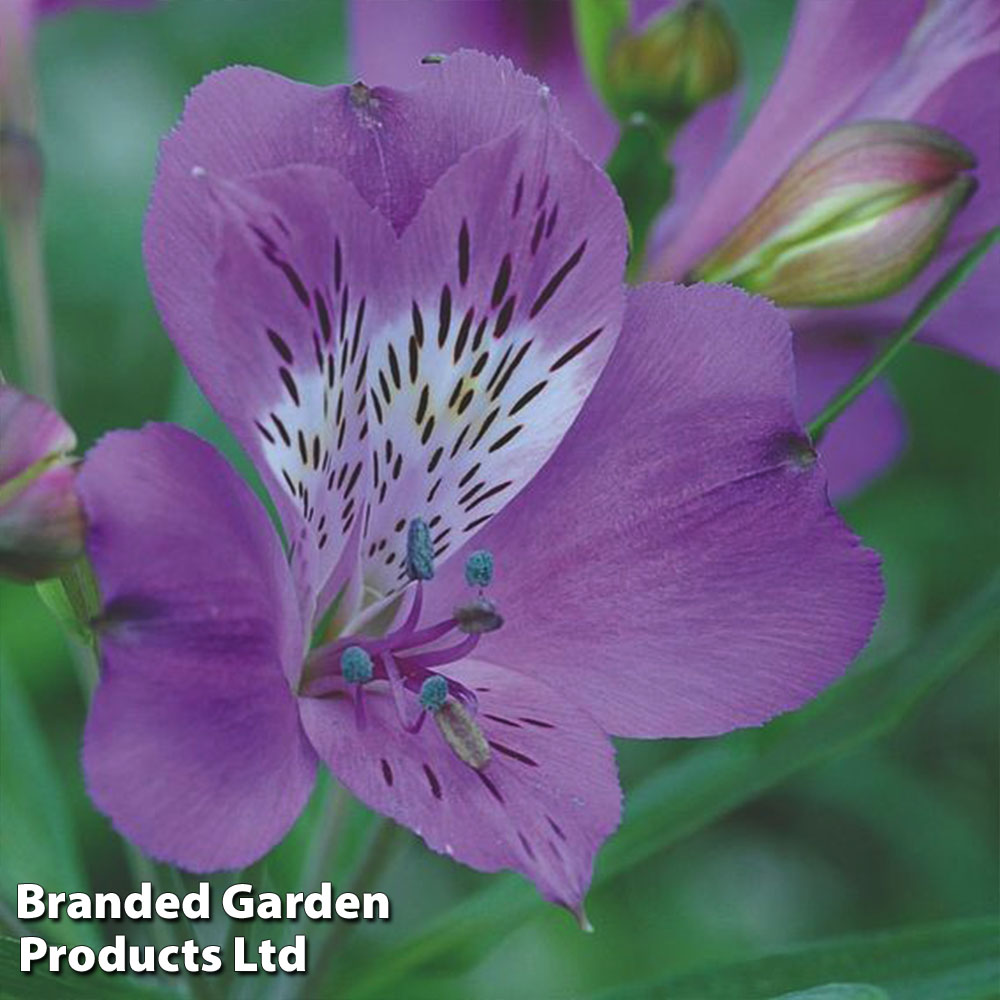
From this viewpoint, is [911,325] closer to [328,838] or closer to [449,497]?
[449,497]

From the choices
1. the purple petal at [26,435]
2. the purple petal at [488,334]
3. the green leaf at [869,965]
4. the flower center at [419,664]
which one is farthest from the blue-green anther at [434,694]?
the green leaf at [869,965]

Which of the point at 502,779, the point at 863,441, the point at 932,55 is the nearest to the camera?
the point at 502,779

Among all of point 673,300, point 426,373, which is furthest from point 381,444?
point 673,300

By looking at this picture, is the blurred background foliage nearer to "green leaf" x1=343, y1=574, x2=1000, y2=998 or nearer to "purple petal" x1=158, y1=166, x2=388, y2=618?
"green leaf" x1=343, y1=574, x2=1000, y2=998

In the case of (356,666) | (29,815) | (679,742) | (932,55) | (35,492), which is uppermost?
(932,55)

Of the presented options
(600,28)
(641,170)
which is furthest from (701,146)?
(641,170)

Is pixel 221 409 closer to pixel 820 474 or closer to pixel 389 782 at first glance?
pixel 389 782

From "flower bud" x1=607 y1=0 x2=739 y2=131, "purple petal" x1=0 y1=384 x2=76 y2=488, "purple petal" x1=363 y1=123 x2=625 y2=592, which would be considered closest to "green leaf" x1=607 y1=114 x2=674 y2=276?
"flower bud" x1=607 y1=0 x2=739 y2=131
